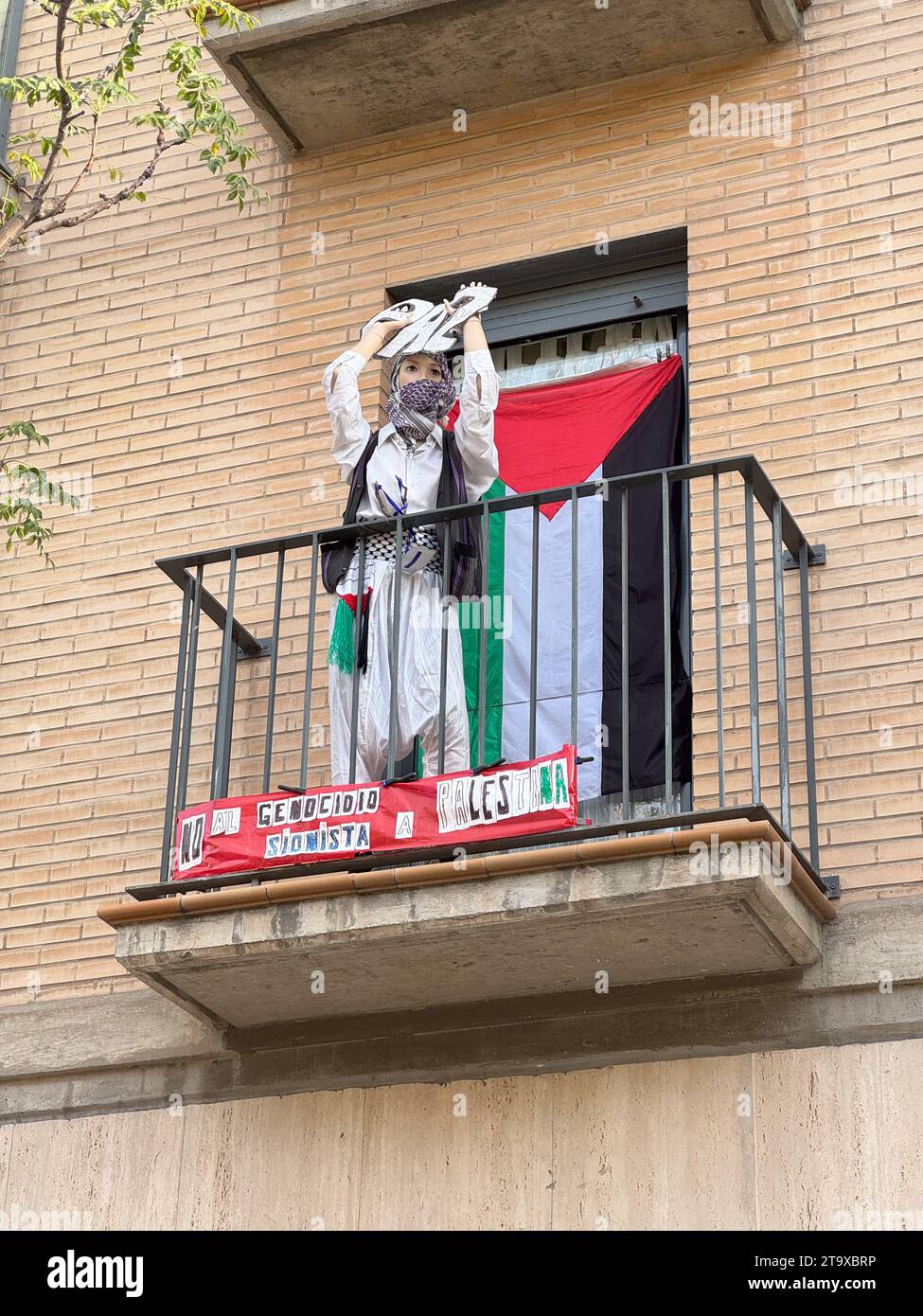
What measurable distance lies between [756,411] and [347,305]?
6.96ft

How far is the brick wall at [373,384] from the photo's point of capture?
8.15 m

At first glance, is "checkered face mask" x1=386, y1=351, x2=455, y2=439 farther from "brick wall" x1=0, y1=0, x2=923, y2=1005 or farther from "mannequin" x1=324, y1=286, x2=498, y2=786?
"brick wall" x1=0, y1=0, x2=923, y2=1005

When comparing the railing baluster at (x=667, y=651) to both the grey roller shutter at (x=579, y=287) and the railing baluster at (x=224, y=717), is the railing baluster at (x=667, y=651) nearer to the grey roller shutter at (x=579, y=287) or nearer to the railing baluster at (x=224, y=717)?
the railing baluster at (x=224, y=717)

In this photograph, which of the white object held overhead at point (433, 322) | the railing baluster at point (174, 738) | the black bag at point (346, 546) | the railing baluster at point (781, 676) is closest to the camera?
the railing baluster at point (781, 676)

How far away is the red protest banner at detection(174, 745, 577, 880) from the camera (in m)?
7.27

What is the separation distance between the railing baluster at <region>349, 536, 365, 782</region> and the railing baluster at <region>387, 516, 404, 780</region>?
0.05 feet

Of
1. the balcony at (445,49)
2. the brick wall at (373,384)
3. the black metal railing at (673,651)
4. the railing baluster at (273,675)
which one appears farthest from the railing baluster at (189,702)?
the balcony at (445,49)

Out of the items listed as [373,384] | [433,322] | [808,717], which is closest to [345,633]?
[433,322]

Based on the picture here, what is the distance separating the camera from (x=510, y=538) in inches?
359

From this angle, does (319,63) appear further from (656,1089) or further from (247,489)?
(656,1089)

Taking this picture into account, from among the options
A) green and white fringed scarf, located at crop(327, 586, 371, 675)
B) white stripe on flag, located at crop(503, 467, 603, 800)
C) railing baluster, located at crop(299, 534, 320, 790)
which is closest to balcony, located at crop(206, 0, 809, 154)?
white stripe on flag, located at crop(503, 467, 603, 800)

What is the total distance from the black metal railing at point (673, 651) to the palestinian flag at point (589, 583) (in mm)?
81

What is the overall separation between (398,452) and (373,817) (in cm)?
173
